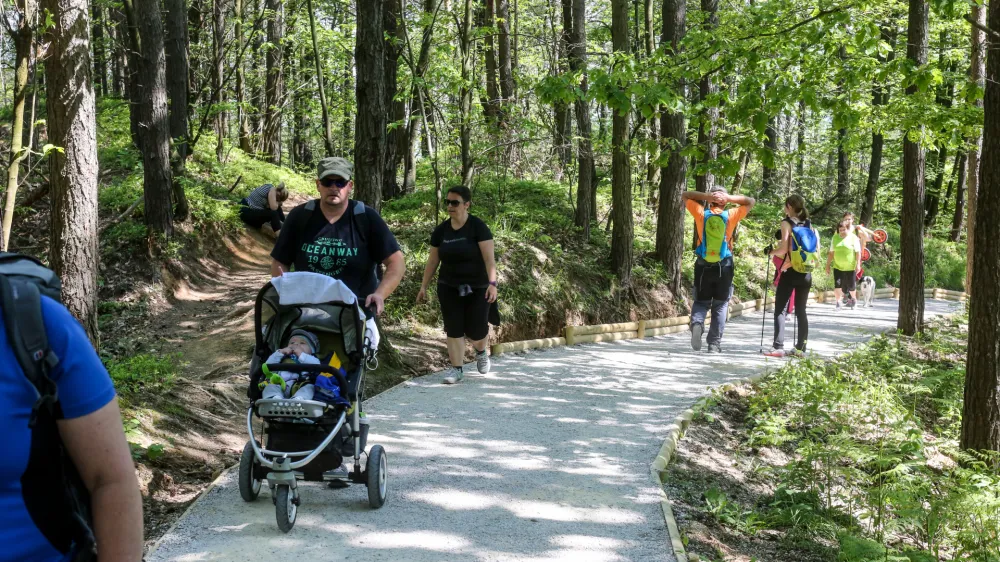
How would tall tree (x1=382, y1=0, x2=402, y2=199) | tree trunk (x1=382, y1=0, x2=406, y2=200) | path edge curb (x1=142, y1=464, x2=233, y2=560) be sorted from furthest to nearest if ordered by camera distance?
tall tree (x1=382, y1=0, x2=402, y2=199)
tree trunk (x1=382, y1=0, x2=406, y2=200)
path edge curb (x1=142, y1=464, x2=233, y2=560)

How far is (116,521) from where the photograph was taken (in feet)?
6.28

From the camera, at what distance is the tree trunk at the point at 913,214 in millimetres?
13516

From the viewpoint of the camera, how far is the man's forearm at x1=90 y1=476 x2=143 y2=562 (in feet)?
6.23

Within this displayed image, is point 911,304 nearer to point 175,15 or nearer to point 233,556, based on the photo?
point 233,556

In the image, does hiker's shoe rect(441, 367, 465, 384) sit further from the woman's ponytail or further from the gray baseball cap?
the woman's ponytail

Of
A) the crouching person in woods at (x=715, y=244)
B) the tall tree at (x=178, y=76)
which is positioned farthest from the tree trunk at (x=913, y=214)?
the tall tree at (x=178, y=76)

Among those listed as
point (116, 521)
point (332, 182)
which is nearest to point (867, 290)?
point (332, 182)

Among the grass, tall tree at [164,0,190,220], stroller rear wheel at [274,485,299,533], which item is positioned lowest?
the grass

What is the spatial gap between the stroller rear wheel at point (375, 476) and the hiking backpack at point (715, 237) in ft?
24.0

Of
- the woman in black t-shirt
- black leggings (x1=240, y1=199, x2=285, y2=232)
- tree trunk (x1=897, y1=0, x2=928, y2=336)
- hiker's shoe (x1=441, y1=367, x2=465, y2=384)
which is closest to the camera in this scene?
the woman in black t-shirt

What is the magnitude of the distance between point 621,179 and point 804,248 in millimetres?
4710

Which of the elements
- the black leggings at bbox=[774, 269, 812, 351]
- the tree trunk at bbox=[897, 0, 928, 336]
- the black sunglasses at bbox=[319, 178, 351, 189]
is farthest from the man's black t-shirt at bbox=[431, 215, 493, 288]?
the tree trunk at bbox=[897, 0, 928, 336]

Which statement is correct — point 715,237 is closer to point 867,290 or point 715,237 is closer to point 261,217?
point 261,217

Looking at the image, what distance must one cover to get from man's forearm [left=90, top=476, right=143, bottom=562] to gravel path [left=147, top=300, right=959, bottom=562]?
2866mm
